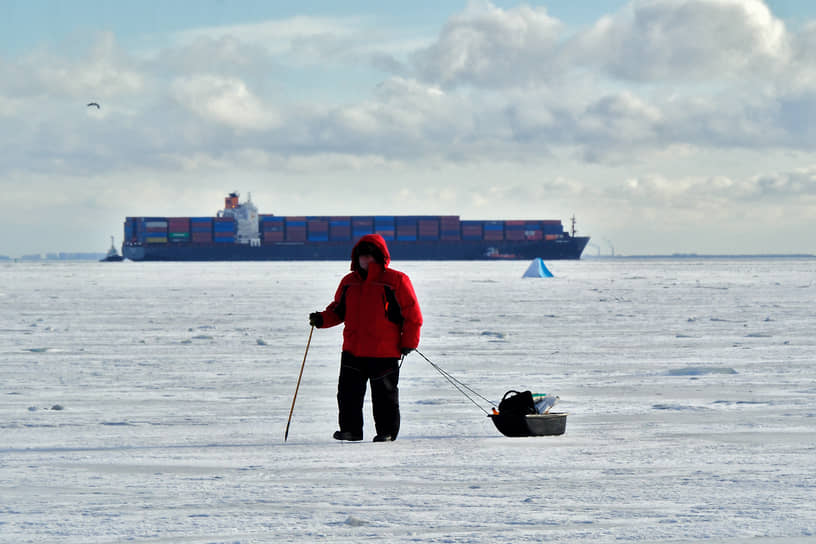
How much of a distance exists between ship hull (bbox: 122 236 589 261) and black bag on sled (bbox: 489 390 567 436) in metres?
99.1

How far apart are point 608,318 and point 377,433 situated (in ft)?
34.5

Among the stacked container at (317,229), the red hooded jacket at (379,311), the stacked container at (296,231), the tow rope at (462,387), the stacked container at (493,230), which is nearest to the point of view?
the red hooded jacket at (379,311)

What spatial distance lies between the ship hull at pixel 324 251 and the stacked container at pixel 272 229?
2.66ft

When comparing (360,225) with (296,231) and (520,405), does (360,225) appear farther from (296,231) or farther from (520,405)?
(520,405)

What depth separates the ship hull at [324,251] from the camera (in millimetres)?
104125

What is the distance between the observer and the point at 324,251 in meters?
104

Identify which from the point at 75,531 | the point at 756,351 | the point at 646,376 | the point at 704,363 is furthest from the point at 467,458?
the point at 756,351

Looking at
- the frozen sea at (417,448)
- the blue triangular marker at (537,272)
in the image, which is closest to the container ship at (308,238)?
the blue triangular marker at (537,272)

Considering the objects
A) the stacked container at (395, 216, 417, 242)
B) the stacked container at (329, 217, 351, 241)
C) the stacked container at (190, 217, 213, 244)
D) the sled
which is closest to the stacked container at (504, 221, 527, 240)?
the stacked container at (395, 216, 417, 242)

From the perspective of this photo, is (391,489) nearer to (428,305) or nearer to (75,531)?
(75,531)

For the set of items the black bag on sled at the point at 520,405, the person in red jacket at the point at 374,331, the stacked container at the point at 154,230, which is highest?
the stacked container at the point at 154,230

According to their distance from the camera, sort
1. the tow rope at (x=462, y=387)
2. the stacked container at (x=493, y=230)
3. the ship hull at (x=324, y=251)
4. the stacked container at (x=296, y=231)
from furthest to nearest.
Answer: the stacked container at (x=296, y=231) → the stacked container at (x=493, y=230) → the ship hull at (x=324, y=251) → the tow rope at (x=462, y=387)

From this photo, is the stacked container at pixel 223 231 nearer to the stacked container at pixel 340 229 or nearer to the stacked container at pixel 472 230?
the stacked container at pixel 340 229

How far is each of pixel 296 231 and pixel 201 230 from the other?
35.9 feet
